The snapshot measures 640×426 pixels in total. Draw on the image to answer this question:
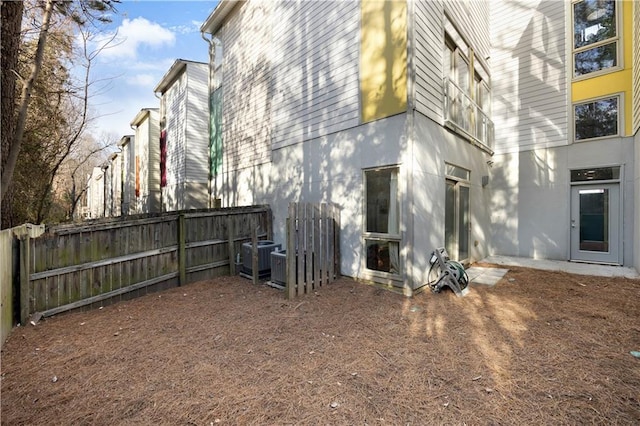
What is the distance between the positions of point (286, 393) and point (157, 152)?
18394mm

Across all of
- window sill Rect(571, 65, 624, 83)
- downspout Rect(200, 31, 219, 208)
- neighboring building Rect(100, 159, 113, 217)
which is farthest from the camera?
neighboring building Rect(100, 159, 113, 217)

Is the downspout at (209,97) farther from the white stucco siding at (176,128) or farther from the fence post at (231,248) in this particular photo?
the fence post at (231,248)

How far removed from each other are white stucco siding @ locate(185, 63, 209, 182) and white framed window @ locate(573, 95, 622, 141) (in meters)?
13.2

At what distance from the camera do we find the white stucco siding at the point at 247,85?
865cm

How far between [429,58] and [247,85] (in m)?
6.13

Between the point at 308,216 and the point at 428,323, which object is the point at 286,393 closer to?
the point at 428,323

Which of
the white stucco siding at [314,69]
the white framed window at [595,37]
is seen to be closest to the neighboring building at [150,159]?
the white stucco siding at [314,69]

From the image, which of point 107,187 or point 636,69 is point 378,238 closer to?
point 636,69

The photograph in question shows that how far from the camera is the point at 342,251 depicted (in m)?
6.12

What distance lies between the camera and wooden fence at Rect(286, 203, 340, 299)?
5113mm

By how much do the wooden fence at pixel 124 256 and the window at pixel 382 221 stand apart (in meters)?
3.43

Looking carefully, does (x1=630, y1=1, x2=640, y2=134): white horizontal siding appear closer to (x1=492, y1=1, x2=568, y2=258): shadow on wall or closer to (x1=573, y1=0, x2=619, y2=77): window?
(x1=573, y1=0, x2=619, y2=77): window

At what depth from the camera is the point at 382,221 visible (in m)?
5.55

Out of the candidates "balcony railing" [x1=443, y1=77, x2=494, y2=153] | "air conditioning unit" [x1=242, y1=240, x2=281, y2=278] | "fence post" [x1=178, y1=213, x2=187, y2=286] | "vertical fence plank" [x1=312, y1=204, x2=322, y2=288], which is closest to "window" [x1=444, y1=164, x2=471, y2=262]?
"balcony railing" [x1=443, y1=77, x2=494, y2=153]
